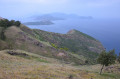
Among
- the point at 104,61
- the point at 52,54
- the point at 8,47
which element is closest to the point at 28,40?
the point at 8,47

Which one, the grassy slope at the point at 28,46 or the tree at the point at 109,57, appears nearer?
the tree at the point at 109,57

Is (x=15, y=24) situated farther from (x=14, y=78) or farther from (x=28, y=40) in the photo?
(x=14, y=78)

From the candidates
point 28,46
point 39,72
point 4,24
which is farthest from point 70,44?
point 39,72

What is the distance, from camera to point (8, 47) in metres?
40.4

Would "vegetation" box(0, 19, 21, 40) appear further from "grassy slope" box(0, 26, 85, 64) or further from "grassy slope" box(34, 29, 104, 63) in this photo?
"grassy slope" box(34, 29, 104, 63)

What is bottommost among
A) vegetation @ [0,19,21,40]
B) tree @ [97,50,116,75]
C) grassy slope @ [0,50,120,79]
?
grassy slope @ [0,50,120,79]

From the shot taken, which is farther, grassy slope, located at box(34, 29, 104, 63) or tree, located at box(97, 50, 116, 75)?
grassy slope, located at box(34, 29, 104, 63)

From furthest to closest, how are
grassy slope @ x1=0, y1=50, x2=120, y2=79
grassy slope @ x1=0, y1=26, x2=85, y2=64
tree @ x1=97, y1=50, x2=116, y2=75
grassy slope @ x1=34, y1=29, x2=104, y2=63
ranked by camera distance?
grassy slope @ x1=34, y1=29, x2=104, y2=63 < grassy slope @ x1=0, y1=26, x2=85, y2=64 < tree @ x1=97, y1=50, x2=116, y2=75 < grassy slope @ x1=0, y1=50, x2=120, y2=79

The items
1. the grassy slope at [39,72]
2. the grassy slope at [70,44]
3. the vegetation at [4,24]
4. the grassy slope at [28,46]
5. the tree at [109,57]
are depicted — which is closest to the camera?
the grassy slope at [39,72]

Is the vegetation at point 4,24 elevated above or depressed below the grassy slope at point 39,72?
above

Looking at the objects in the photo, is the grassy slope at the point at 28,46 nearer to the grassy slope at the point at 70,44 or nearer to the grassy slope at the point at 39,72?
the grassy slope at the point at 70,44

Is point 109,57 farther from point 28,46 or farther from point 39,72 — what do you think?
point 28,46

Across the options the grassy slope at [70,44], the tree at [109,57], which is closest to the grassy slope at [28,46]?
the grassy slope at [70,44]

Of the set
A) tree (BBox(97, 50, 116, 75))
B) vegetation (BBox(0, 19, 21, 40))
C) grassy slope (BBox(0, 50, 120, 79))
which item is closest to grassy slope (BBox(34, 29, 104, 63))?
vegetation (BBox(0, 19, 21, 40))
